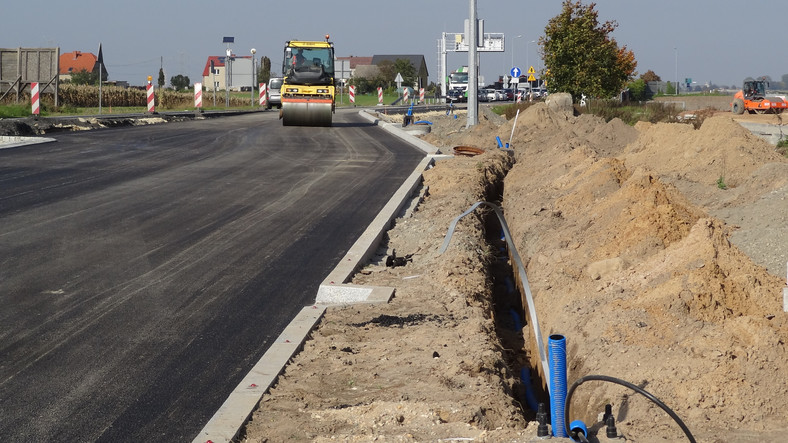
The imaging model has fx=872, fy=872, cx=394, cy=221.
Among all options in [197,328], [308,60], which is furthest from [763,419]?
[308,60]

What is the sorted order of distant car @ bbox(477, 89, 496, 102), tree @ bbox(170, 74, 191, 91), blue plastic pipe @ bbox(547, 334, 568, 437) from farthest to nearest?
tree @ bbox(170, 74, 191, 91)
distant car @ bbox(477, 89, 496, 102)
blue plastic pipe @ bbox(547, 334, 568, 437)

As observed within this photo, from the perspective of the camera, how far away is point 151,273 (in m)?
→ 9.20

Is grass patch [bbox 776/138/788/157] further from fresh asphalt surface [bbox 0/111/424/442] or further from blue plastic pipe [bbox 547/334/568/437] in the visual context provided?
blue plastic pipe [bbox 547/334/568/437]

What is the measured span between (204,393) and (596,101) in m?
32.5

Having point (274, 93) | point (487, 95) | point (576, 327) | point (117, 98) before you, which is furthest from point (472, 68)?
point (487, 95)

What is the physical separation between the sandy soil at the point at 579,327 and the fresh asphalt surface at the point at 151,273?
699mm

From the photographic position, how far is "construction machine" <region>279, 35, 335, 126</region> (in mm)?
31828

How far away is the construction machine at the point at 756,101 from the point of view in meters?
43.4

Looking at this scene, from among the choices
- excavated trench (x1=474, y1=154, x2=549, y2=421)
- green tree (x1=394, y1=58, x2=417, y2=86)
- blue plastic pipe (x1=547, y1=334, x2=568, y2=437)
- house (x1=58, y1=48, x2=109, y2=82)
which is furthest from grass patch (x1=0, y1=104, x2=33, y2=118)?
house (x1=58, y1=48, x2=109, y2=82)

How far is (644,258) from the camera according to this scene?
8.88m

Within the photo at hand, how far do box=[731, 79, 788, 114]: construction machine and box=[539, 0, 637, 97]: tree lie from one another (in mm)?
10112

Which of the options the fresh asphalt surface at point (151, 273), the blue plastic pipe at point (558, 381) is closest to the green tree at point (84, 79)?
the fresh asphalt surface at point (151, 273)

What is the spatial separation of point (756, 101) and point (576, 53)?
13357 millimetres

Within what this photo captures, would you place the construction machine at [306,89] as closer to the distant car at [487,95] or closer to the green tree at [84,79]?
the distant car at [487,95]
